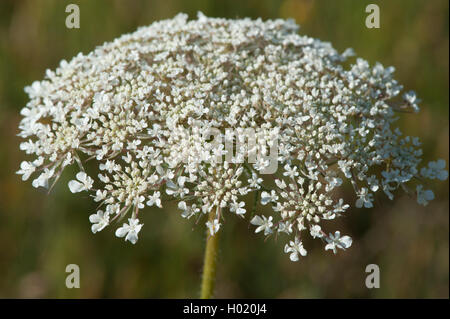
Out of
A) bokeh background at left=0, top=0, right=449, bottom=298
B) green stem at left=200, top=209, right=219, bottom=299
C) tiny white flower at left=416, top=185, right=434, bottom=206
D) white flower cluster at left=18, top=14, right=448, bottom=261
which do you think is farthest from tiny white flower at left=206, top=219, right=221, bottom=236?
bokeh background at left=0, top=0, right=449, bottom=298

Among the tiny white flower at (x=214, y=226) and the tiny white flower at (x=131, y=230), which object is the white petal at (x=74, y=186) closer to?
the tiny white flower at (x=131, y=230)

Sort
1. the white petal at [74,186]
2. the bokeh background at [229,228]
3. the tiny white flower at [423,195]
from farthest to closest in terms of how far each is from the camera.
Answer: the bokeh background at [229,228] < the tiny white flower at [423,195] < the white petal at [74,186]

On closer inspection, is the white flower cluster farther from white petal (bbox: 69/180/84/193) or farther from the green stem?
the green stem

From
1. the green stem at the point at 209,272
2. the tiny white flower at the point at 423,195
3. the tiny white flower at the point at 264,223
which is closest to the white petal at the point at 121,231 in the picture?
the tiny white flower at the point at 264,223

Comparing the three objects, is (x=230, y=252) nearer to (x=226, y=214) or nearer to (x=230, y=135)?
(x=226, y=214)

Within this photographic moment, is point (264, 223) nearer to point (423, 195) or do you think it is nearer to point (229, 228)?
point (423, 195)

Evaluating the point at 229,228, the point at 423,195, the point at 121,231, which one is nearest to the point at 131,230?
the point at 121,231
